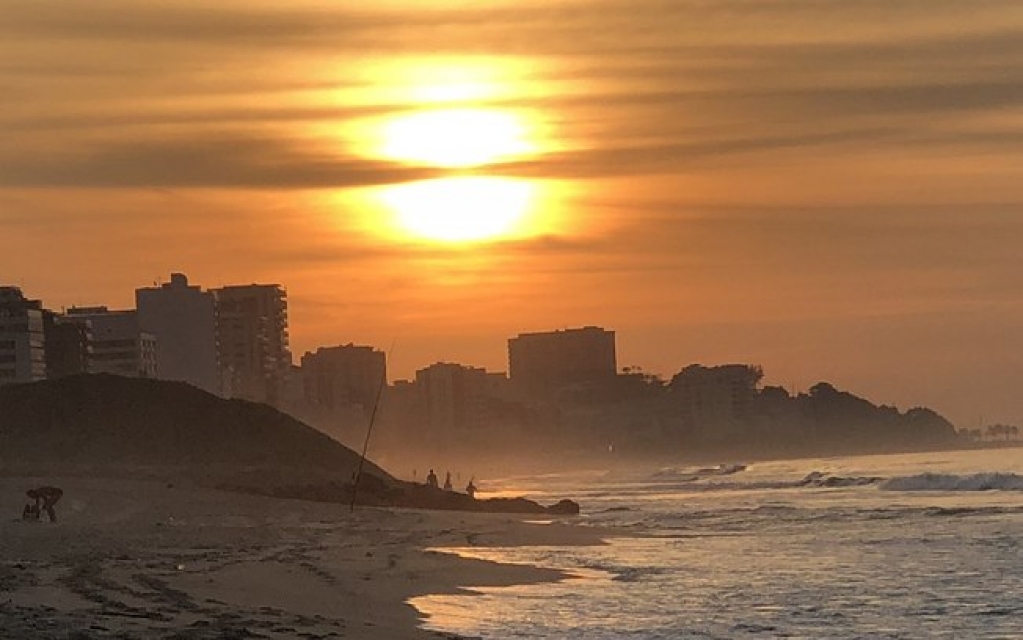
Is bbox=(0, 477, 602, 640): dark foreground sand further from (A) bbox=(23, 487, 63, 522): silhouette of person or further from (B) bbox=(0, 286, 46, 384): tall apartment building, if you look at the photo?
(B) bbox=(0, 286, 46, 384): tall apartment building

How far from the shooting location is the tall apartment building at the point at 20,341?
146 m

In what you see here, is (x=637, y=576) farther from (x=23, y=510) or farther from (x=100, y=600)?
(x=23, y=510)

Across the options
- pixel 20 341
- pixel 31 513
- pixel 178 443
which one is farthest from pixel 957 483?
pixel 20 341

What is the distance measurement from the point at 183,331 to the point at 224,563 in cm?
16907

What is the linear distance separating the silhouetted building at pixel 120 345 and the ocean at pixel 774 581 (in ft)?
422

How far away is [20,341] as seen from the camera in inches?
5837

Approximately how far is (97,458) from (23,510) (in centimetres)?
2544

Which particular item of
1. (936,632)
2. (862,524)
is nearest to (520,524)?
(862,524)

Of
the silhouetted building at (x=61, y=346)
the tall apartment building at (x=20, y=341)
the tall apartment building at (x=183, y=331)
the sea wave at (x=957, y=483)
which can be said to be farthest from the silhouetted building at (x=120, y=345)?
the sea wave at (x=957, y=483)

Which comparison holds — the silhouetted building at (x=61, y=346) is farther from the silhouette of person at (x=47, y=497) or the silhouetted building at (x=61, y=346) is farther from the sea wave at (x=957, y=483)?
the silhouette of person at (x=47, y=497)

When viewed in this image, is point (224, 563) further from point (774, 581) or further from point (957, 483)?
point (957, 483)

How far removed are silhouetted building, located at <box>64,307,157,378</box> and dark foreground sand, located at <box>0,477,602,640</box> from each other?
125390mm

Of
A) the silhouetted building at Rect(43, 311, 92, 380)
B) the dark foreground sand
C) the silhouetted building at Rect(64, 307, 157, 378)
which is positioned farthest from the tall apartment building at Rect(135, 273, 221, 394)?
the dark foreground sand

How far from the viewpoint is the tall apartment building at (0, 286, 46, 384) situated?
146m
